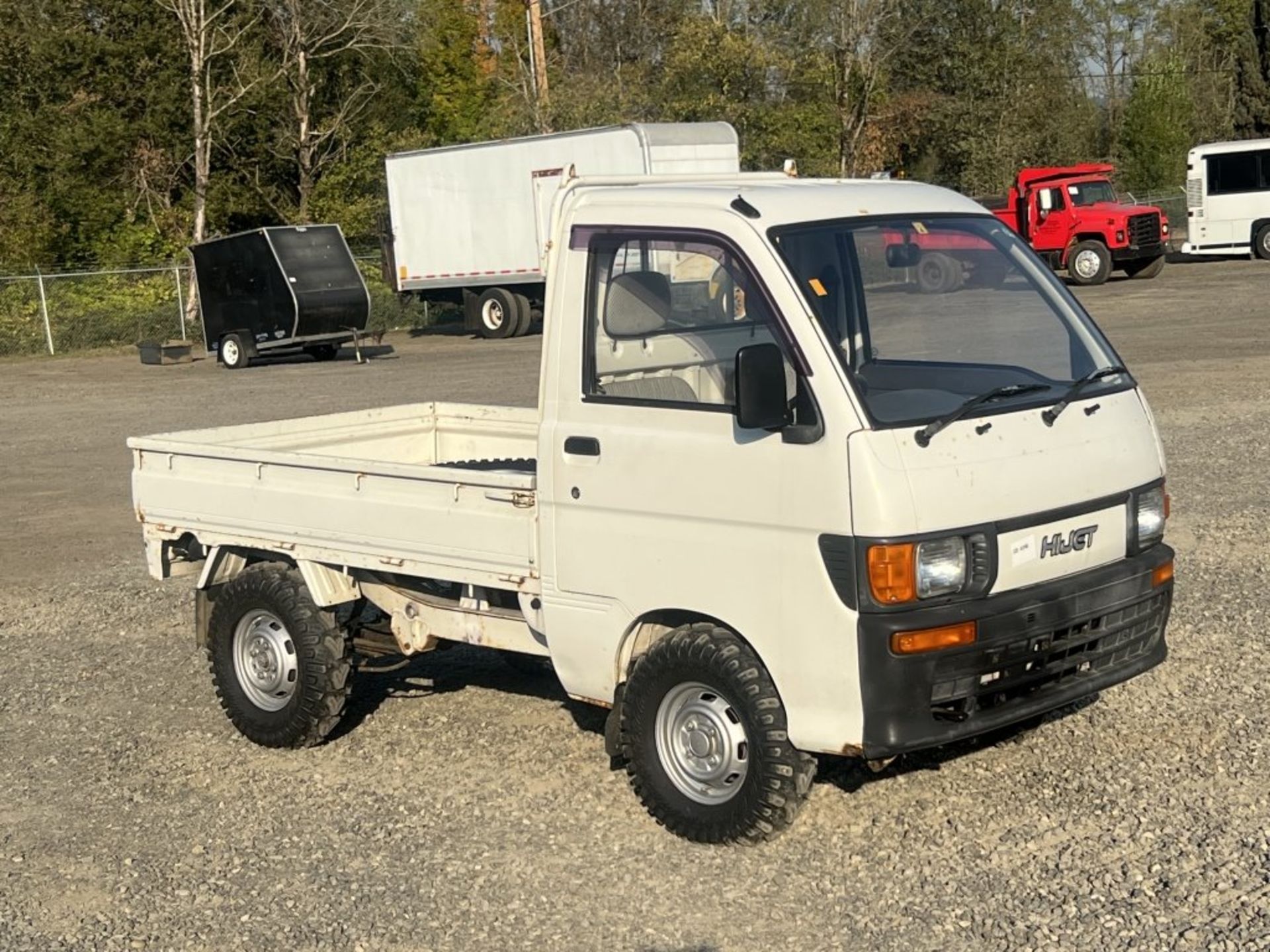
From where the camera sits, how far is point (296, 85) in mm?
42406

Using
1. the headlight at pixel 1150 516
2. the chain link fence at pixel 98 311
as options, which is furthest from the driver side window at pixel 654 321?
the chain link fence at pixel 98 311

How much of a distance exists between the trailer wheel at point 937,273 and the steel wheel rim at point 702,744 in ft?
5.43

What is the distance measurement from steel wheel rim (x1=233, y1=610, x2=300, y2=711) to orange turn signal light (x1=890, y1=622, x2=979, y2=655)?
9.81 ft

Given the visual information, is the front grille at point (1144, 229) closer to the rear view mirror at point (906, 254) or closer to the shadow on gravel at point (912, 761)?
the shadow on gravel at point (912, 761)

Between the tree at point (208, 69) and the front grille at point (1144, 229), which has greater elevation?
the tree at point (208, 69)

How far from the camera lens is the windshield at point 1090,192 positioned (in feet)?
117

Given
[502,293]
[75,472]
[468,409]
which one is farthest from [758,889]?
[502,293]

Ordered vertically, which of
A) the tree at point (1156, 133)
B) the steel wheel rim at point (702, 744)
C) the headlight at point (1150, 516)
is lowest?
the steel wheel rim at point (702, 744)

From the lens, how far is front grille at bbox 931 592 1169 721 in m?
5.32

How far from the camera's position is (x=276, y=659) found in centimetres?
725

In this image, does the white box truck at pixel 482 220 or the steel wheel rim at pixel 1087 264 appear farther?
the steel wheel rim at pixel 1087 264

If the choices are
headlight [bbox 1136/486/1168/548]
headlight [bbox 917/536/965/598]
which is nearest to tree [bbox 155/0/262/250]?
headlight [bbox 1136/486/1168/548]

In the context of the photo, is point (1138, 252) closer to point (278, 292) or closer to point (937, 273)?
point (278, 292)

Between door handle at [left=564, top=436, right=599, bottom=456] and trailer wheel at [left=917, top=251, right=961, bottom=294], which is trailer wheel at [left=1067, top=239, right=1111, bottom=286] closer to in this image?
trailer wheel at [left=917, top=251, right=961, bottom=294]
